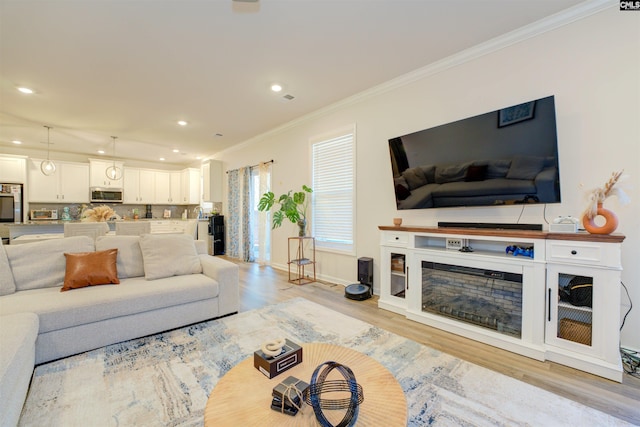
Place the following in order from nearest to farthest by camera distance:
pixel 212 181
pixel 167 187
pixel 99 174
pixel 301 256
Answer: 1. pixel 301 256
2. pixel 99 174
3. pixel 212 181
4. pixel 167 187

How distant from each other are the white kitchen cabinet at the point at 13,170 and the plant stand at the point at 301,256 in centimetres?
633

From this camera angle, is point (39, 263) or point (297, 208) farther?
point (297, 208)

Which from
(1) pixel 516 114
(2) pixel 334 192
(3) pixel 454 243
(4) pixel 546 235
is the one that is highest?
(1) pixel 516 114

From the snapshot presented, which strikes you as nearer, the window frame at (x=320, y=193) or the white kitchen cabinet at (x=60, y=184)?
the window frame at (x=320, y=193)

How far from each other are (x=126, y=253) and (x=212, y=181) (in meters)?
4.46

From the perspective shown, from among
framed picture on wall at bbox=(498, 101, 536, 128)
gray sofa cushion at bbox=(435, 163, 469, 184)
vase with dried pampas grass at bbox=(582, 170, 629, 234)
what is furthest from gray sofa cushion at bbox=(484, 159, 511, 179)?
vase with dried pampas grass at bbox=(582, 170, 629, 234)

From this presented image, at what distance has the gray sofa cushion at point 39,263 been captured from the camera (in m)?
2.44

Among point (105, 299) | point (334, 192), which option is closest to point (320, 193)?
point (334, 192)

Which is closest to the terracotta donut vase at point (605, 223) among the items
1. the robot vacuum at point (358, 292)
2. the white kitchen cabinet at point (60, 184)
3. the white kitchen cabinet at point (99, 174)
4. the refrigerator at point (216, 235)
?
the robot vacuum at point (358, 292)

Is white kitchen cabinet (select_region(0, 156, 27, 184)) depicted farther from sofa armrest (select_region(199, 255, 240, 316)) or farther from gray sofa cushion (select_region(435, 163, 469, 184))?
gray sofa cushion (select_region(435, 163, 469, 184))

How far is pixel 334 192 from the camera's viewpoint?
13.9 feet

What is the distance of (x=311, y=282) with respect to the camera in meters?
4.30

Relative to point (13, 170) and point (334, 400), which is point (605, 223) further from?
point (13, 170)

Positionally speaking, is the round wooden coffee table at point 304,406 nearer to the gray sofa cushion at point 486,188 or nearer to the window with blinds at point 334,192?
the gray sofa cushion at point 486,188
